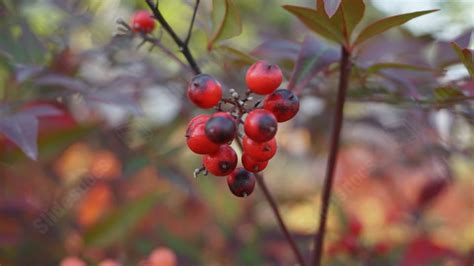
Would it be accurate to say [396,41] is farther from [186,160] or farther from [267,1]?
[267,1]

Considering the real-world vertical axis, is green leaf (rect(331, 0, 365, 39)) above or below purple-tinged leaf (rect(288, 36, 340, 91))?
above

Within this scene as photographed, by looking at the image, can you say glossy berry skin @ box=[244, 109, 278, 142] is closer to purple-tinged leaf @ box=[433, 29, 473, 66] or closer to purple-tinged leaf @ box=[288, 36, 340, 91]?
purple-tinged leaf @ box=[288, 36, 340, 91]

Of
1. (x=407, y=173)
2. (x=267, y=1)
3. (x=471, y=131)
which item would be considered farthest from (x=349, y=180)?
(x=267, y=1)

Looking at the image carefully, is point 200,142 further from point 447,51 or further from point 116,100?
point 447,51

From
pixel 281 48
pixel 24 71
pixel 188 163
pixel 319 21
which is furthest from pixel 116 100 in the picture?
pixel 188 163

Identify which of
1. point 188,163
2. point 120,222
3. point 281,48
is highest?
point 281,48

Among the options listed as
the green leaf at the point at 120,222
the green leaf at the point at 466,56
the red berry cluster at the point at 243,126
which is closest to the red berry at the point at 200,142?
the red berry cluster at the point at 243,126

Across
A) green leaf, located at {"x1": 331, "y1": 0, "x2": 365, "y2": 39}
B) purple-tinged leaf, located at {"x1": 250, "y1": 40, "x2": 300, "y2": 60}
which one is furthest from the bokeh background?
green leaf, located at {"x1": 331, "y1": 0, "x2": 365, "y2": 39}
